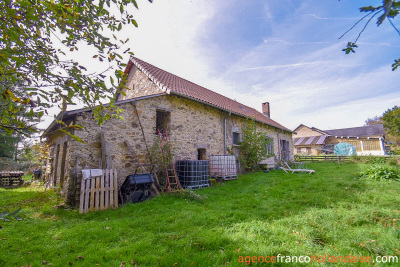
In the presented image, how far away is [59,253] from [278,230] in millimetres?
3611

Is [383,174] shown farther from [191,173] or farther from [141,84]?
[141,84]

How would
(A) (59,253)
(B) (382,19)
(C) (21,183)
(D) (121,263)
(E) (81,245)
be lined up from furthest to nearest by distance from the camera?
(C) (21,183), (E) (81,245), (A) (59,253), (D) (121,263), (B) (382,19)

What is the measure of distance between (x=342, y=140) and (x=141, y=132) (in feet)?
104

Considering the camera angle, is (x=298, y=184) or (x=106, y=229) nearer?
(x=106, y=229)

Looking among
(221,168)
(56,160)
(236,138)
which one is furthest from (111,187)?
(236,138)

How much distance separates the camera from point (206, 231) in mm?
3422

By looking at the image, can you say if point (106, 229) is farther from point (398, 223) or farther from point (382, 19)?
point (398, 223)

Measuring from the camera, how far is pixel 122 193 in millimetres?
5703

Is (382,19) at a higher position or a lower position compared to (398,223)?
higher

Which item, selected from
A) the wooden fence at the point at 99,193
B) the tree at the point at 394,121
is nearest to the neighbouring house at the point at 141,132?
the wooden fence at the point at 99,193

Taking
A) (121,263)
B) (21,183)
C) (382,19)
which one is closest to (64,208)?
(121,263)

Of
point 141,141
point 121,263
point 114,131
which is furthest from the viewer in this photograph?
point 141,141

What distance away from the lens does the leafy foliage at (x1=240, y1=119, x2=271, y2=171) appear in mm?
10734

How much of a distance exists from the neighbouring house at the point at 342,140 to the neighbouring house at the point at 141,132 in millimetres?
19084
